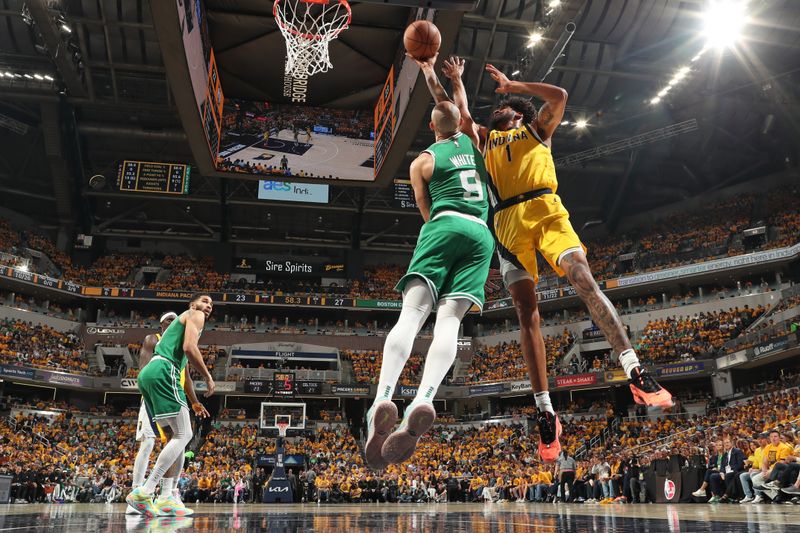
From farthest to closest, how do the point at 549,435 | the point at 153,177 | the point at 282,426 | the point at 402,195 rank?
the point at 402,195
the point at 153,177
the point at 282,426
the point at 549,435

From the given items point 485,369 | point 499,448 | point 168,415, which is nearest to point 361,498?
point 499,448

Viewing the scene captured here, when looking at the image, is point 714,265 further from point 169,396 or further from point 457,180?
point 457,180

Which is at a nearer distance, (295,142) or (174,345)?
(174,345)

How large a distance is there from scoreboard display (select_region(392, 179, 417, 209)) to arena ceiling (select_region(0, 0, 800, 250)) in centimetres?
154

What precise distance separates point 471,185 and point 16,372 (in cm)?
2939

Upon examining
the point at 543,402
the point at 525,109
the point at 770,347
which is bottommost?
the point at 543,402

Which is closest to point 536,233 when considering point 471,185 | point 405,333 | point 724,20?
point 471,185

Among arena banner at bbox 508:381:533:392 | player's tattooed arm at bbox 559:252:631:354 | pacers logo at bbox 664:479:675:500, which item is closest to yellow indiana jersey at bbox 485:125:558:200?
player's tattooed arm at bbox 559:252:631:354

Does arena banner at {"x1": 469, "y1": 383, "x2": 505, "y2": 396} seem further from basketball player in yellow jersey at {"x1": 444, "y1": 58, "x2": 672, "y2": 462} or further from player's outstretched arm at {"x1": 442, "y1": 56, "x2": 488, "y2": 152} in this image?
player's outstretched arm at {"x1": 442, "y1": 56, "x2": 488, "y2": 152}

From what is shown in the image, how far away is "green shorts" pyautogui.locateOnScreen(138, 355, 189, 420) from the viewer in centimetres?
620

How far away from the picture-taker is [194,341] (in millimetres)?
6137

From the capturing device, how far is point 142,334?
33.5m

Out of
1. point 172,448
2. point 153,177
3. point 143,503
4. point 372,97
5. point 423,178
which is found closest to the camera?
point 423,178

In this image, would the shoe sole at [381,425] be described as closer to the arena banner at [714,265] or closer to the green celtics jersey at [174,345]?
the green celtics jersey at [174,345]
